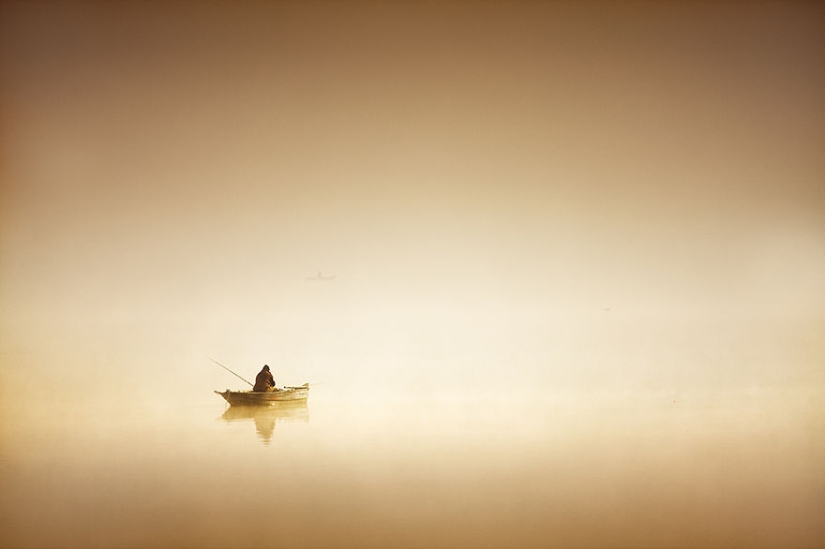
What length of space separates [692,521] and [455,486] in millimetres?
940

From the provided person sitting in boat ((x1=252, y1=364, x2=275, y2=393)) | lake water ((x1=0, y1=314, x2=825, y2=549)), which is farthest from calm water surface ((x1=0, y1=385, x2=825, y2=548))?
person sitting in boat ((x1=252, y1=364, x2=275, y2=393))

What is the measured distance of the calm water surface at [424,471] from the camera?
2512 millimetres

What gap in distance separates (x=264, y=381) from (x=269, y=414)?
0.73 feet

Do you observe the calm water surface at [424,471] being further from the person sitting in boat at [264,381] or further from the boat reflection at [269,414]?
the person sitting in boat at [264,381]

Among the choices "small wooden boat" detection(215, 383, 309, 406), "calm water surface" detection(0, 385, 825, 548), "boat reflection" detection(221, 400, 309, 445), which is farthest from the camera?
"small wooden boat" detection(215, 383, 309, 406)

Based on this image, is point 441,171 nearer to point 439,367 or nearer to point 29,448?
point 439,367

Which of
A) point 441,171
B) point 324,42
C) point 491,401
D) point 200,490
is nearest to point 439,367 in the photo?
point 491,401

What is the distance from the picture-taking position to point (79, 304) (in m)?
4.26

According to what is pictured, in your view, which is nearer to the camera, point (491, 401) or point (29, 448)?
point (29, 448)

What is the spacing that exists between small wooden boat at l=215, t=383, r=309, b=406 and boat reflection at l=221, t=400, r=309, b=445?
25 mm

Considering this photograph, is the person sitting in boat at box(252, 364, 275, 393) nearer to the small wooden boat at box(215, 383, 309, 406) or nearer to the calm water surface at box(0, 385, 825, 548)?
the small wooden boat at box(215, 383, 309, 406)

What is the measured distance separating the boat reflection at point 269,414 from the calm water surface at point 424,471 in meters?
0.02

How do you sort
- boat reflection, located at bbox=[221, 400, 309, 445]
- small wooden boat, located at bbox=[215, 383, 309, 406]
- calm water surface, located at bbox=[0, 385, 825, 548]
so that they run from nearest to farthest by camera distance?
calm water surface, located at bbox=[0, 385, 825, 548], boat reflection, located at bbox=[221, 400, 309, 445], small wooden boat, located at bbox=[215, 383, 309, 406]

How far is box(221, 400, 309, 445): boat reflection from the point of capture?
13.6ft
